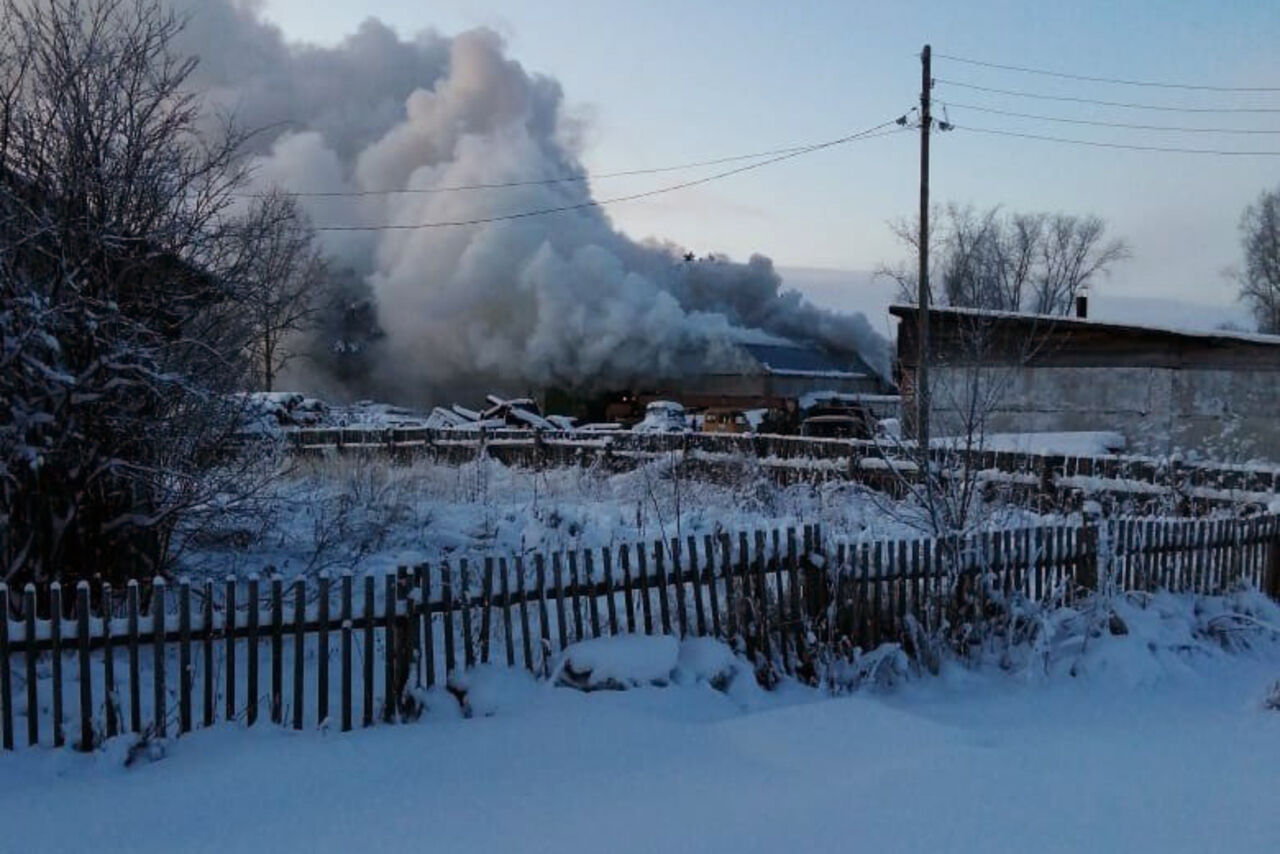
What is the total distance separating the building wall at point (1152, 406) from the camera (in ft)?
70.5

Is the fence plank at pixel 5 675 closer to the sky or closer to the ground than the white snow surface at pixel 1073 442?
closer to the ground

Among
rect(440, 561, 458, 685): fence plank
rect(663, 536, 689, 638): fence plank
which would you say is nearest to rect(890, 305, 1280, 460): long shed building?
rect(663, 536, 689, 638): fence plank

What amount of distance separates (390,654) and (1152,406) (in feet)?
70.5

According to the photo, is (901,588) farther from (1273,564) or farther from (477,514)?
(477,514)

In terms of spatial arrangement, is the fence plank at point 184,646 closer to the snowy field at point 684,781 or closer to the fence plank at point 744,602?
the snowy field at point 684,781

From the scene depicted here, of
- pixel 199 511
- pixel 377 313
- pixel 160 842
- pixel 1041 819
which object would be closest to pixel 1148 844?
pixel 1041 819

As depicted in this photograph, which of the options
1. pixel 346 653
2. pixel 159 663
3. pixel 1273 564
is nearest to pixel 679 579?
pixel 346 653

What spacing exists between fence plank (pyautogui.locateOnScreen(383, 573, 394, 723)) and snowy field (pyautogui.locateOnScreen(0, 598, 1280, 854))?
23cm

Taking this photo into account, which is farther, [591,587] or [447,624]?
[591,587]

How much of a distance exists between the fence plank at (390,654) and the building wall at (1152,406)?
1648 centimetres

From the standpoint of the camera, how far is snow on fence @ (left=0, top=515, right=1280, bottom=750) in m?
5.19

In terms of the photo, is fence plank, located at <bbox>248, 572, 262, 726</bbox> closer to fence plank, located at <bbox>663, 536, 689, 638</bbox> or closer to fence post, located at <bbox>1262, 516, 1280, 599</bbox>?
fence plank, located at <bbox>663, 536, 689, 638</bbox>

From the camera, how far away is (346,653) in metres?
5.58

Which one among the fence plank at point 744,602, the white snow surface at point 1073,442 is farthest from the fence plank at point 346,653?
the white snow surface at point 1073,442
